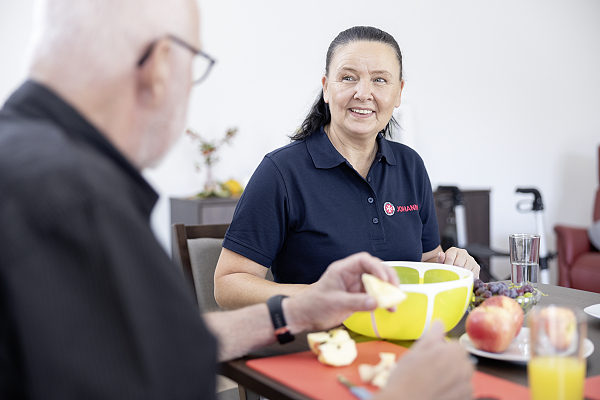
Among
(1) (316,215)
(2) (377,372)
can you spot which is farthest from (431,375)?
(1) (316,215)

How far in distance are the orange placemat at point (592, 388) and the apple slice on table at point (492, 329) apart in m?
0.13

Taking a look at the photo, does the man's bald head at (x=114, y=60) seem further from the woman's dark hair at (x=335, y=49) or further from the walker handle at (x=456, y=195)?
the walker handle at (x=456, y=195)

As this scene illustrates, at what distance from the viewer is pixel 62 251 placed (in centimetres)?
43

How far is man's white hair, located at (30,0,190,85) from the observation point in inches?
22.0

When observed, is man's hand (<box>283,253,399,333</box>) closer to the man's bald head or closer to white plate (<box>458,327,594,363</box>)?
white plate (<box>458,327,594,363</box>)

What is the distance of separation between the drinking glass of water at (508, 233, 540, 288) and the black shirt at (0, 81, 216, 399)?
1.00 m

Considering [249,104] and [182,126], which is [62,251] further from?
[249,104]

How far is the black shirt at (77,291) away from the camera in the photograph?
1.42ft

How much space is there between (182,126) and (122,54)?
157 mm

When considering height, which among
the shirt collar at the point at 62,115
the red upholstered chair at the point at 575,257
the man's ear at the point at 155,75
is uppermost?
the man's ear at the point at 155,75

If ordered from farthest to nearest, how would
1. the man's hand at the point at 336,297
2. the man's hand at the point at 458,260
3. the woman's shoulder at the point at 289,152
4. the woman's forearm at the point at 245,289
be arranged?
the woman's shoulder at the point at 289,152 → the man's hand at the point at 458,260 → the woman's forearm at the point at 245,289 → the man's hand at the point at 336,297

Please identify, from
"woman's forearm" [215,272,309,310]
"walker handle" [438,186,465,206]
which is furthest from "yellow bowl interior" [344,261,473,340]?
"walker handle" [438,186,465,206]

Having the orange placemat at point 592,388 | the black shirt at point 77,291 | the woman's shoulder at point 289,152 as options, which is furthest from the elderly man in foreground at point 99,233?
the woman's shoulder at point 289,152

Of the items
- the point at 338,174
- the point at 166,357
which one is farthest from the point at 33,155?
the point at 338,174
